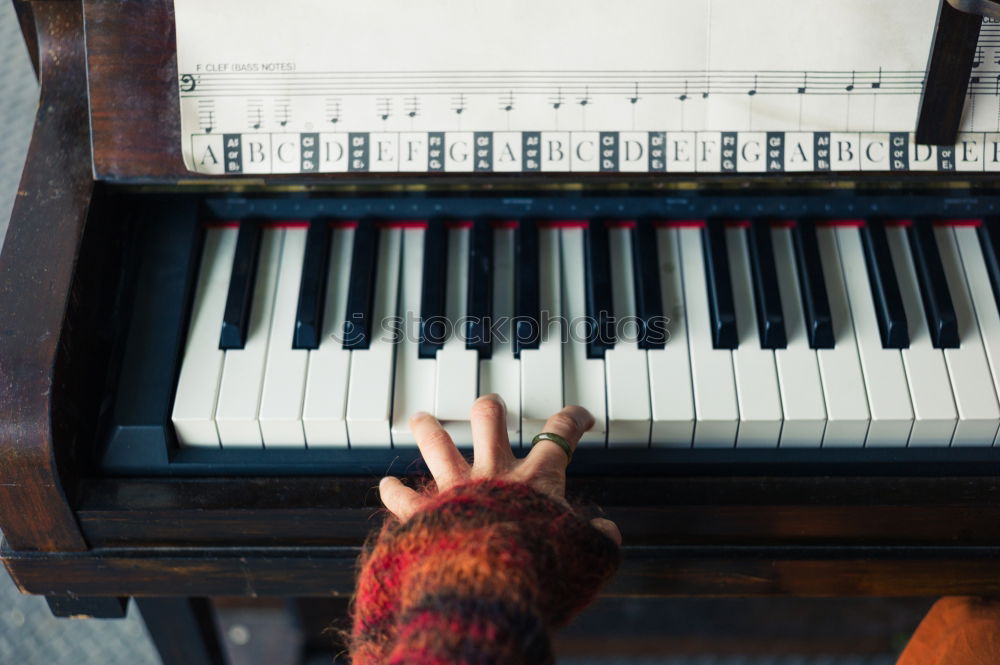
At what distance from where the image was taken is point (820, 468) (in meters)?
1.00

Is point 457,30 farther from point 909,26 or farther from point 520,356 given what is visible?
point 909,26

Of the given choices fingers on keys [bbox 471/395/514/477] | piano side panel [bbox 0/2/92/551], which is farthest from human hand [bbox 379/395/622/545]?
piano side panel [bbox 0/2/92/551]

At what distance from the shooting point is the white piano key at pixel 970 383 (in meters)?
0.97

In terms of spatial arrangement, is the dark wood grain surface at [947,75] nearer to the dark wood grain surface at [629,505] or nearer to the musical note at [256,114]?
the dark wood grain surface at [629,505]

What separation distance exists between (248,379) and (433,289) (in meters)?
0.22

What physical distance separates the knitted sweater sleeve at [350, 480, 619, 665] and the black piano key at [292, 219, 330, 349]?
269 mm

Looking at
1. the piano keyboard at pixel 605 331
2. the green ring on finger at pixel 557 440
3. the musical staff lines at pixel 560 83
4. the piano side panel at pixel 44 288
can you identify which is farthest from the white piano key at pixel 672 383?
the piano side panel at pixel 44 288

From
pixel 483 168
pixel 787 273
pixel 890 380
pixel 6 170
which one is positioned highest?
pixel 6 170

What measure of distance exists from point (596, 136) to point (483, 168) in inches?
4.8

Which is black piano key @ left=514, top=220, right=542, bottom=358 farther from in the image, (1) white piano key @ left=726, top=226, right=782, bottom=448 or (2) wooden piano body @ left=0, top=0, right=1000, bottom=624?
(1) white piano key @ left=726, top=226, right=782, bottom=448

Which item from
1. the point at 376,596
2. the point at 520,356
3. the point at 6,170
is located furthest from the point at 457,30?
the point at 6,170

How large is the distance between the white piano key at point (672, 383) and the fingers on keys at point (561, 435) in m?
0.07

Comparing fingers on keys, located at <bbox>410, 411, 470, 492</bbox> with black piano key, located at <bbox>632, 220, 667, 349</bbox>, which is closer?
fingers on keys, located at <bbox>410, 411, 470, 492</bbox>

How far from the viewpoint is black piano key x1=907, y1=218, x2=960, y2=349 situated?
3.33 feet
